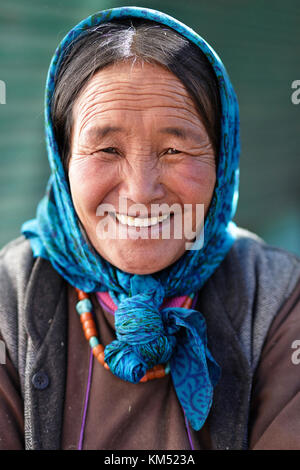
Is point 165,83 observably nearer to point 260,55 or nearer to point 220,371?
point 220,371

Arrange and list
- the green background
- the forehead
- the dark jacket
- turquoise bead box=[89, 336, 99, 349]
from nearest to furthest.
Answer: the forehead, the dark jacket, turquoise bead box=[89, 336, 99, 349], the green background

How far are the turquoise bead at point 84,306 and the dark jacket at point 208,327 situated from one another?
56 millimetres

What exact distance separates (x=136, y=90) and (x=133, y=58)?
11 centimetres

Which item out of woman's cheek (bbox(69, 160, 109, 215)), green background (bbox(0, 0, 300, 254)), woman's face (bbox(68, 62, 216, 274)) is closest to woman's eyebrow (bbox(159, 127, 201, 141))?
woman's face (bbox(68, 62, 216, 274))

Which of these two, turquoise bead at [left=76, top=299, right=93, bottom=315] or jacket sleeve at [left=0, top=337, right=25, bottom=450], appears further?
turquoise bead at [left=76, top=299, right=93, bottom=315]

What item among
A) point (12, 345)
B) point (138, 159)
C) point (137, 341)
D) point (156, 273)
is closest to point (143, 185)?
point (138, 159)

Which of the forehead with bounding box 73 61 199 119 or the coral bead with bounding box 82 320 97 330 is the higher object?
the forehead with bounding box 73 61 199 119

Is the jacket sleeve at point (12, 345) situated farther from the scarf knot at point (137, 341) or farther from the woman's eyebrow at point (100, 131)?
the woman's eyebrow at point (100, 131)

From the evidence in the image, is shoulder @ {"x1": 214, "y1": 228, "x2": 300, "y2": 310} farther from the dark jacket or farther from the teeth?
the teeth

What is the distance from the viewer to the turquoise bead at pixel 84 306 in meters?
1.82

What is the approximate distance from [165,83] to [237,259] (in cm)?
80

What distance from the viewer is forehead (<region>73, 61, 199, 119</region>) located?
1537mm

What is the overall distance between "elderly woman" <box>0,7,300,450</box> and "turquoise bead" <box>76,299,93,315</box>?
2 centimetres

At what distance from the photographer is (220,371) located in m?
1.67
